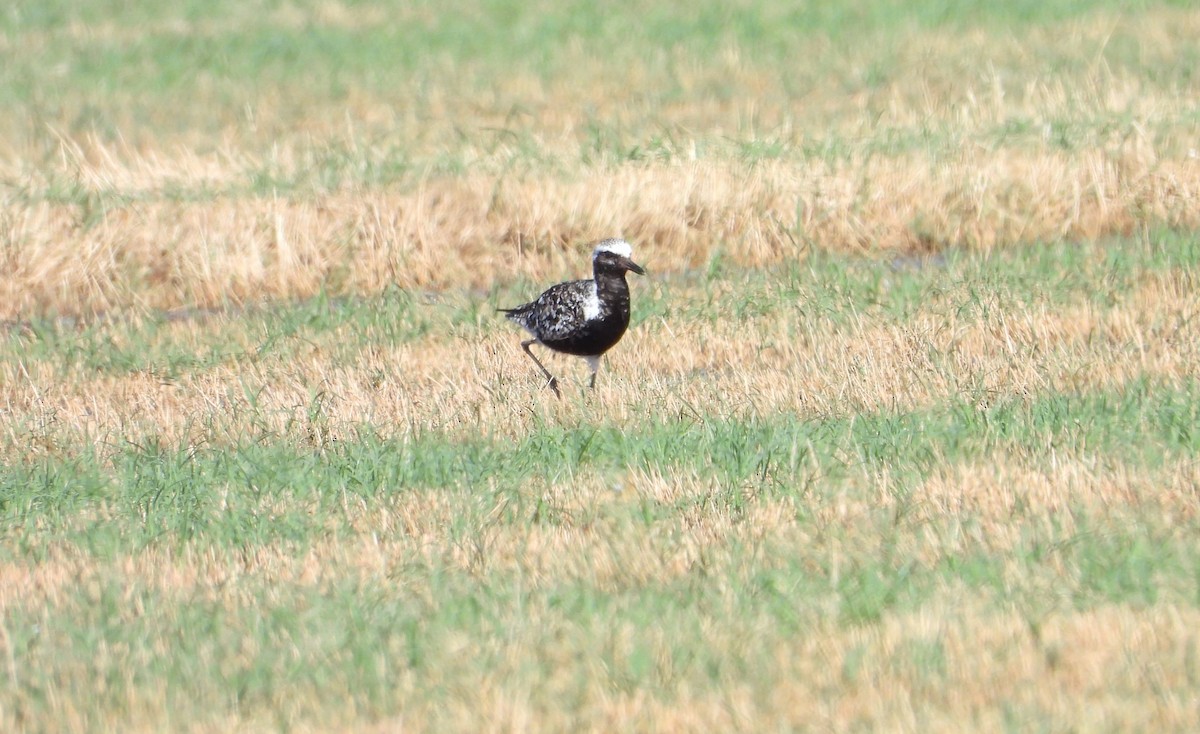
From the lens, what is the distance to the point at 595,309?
9766 mm

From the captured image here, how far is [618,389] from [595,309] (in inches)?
21.5

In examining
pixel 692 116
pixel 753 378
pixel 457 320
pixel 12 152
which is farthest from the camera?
pixel 692 116

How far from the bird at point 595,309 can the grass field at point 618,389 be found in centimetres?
29

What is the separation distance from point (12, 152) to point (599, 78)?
6813 mm

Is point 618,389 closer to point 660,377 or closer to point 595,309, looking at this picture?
point 595,309

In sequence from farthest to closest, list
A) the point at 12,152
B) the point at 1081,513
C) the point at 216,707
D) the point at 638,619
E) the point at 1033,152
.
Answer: the point at 12,152
the point at 1033,152
the point at 1081,513
the point at 638,619
the point at 216,707

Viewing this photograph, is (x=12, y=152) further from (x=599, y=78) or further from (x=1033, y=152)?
(x=1033, y=152)

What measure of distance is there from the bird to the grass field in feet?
0.96

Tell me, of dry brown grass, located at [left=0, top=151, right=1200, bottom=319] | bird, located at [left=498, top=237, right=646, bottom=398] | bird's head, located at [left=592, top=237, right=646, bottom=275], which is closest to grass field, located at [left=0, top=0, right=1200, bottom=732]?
dry brown grass, located at [left=0, top=151, right=1200, bottom=319]

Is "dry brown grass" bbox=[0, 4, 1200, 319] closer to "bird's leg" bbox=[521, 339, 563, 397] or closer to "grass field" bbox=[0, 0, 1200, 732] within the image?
"grass field" bbox=[0, 0, 1200, 732]

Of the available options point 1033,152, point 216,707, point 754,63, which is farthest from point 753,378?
point 754,63

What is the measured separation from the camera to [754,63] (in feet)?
65.3

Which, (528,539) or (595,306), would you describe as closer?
(528,539)

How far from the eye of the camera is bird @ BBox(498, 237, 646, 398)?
977 cm
